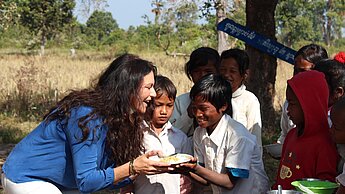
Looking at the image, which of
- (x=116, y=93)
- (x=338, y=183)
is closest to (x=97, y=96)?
(x=116, y=93)

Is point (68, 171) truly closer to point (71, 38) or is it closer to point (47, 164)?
point (47, 164)

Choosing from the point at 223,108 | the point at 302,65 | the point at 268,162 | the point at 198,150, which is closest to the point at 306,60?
the point at 302,65

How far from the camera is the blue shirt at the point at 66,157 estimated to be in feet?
8.88

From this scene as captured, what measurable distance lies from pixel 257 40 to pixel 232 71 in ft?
9.58

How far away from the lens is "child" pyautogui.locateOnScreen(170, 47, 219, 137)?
3.51 m

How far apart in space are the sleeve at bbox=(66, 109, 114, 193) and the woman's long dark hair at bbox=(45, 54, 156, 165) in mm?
44

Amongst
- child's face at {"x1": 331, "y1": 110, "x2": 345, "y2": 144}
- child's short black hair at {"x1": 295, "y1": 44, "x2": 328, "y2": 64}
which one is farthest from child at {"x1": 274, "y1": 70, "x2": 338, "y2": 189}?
child's short black hair at {"x1": 295, "y1": 44, "x2": 328, "y2": 64}

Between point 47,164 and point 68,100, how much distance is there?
1.17 ft

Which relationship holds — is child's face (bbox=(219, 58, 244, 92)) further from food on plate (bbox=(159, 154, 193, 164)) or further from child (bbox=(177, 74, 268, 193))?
food on plate (bbox=(159, 154, 193, 164))

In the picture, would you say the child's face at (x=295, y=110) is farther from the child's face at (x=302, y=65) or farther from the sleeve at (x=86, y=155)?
the child's face at (x=302, y=65)

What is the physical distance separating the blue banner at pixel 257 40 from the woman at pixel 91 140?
341cm

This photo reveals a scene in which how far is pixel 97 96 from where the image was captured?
281 cm

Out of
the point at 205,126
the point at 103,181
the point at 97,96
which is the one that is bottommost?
the point at 103,181

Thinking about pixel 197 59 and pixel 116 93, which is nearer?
pixel 116 93
